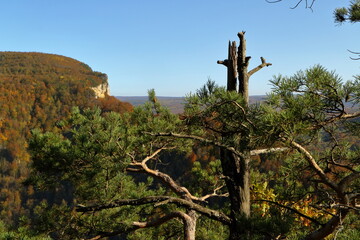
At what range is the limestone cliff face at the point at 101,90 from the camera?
Result: 84.4m

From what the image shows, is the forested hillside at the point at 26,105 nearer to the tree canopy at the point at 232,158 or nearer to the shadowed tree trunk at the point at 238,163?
the tree canopy at the point at 232,158

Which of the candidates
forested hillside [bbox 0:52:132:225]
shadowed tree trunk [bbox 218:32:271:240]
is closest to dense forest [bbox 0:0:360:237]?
shadowed tree trunk [bbox 218:32:271:240]

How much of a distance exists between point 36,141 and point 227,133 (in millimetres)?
2311

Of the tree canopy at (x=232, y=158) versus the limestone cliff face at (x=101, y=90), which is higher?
the limestone cliff face at (x=101, y=90)

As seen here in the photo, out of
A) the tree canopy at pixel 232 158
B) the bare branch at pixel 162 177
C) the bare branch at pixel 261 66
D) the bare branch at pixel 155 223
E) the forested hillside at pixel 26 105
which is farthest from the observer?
the forested hillside at pixel 26 105

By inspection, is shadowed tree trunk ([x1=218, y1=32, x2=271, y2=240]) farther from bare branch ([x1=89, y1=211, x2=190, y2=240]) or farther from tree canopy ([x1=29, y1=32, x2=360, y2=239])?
bare branch ([x1=89, y1=211, x2=190, y2=240])

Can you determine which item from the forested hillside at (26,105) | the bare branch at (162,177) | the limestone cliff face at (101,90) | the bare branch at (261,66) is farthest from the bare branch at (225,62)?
the limestone cliff face at (101,90)

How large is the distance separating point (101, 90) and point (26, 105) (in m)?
20.6

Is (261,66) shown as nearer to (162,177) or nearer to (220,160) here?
(220,160)

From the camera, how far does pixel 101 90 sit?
8819 centimetres

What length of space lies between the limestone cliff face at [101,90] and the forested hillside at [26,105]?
0.83 m

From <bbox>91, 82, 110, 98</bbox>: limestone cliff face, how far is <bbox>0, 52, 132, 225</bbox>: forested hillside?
0.83 metres

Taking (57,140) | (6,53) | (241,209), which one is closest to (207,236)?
(241,209)

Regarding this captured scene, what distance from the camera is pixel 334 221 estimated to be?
6.57ft
